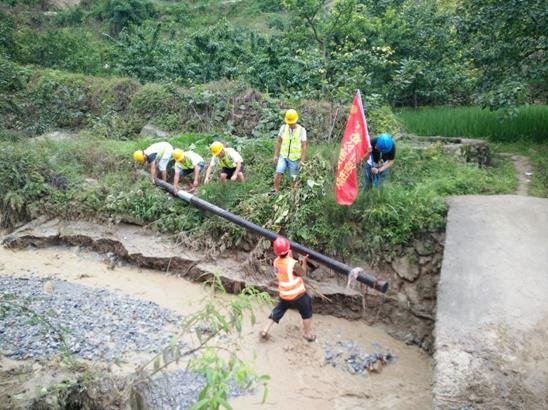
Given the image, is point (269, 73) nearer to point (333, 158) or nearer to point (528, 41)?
point (333, 158)

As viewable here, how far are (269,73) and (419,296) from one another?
8.42 meters

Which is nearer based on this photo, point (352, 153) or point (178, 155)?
point (352, 153)

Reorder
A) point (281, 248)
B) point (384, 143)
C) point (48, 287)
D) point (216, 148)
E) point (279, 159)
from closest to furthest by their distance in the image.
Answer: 1. point (281, 248)
2. point (384, 143)
3. point (48, 287)
4. point (279, 159)
5. point (216, 148)

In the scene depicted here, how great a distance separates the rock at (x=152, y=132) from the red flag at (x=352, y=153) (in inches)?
250

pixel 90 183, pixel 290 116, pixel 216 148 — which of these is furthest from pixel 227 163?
pixel 90 183

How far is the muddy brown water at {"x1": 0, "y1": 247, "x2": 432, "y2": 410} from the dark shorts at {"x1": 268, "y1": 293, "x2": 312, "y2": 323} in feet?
1.44

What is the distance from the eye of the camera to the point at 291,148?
8.65 m

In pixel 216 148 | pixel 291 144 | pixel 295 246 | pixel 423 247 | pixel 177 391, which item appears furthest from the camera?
pixel 216 148

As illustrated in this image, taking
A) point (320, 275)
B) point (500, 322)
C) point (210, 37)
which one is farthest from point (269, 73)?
point (500, 322)

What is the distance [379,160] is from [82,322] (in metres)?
5.16

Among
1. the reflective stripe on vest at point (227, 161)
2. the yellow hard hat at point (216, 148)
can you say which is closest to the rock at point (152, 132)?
the reflective stripe on vest at point (227, 161)

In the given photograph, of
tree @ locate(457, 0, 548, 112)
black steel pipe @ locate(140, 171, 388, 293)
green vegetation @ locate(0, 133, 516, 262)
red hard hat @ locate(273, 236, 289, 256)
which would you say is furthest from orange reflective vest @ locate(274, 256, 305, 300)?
tree @ locate(457, 0, 548, 112)

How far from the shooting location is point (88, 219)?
32.9 feet

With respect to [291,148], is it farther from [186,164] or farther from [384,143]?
[186,164]
